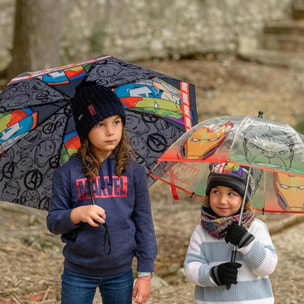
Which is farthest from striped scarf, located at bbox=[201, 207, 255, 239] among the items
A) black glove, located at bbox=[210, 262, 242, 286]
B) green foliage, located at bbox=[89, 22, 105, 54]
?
green foliage, located at bbox=[89, 22, 105, 54]

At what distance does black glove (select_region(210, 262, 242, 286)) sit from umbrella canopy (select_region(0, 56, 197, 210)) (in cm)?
63

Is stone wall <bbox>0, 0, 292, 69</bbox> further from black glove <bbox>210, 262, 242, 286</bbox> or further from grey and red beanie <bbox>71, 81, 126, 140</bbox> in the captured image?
black glove <bbox>210, 262, 242, 286</bbox>

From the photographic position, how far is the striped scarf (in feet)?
8.90

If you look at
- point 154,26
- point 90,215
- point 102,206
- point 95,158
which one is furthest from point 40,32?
point 90,215

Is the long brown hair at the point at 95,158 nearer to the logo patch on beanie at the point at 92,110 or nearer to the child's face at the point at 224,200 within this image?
the logo patch on beanie at the point at 92,110

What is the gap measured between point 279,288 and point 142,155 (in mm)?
1584

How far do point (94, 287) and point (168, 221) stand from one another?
9.97 ft

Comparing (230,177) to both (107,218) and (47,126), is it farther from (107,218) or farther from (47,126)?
(47,126)

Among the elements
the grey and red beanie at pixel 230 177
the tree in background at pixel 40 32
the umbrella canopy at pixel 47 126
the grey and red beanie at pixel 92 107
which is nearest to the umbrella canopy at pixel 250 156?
the grey and red beanie at pixel 230 177

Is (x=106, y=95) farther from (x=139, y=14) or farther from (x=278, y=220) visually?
(x=139, y=14)

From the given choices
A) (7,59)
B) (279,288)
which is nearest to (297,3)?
(7,59)

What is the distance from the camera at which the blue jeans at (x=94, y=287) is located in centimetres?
271

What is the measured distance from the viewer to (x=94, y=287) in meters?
2.75

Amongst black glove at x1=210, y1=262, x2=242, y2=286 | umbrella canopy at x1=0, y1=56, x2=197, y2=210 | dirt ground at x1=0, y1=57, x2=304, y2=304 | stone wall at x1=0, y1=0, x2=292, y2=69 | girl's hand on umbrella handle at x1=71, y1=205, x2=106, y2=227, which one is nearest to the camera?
girl's hand on umbrella handle at x1=71, y1=205, x2=106, y2=227
